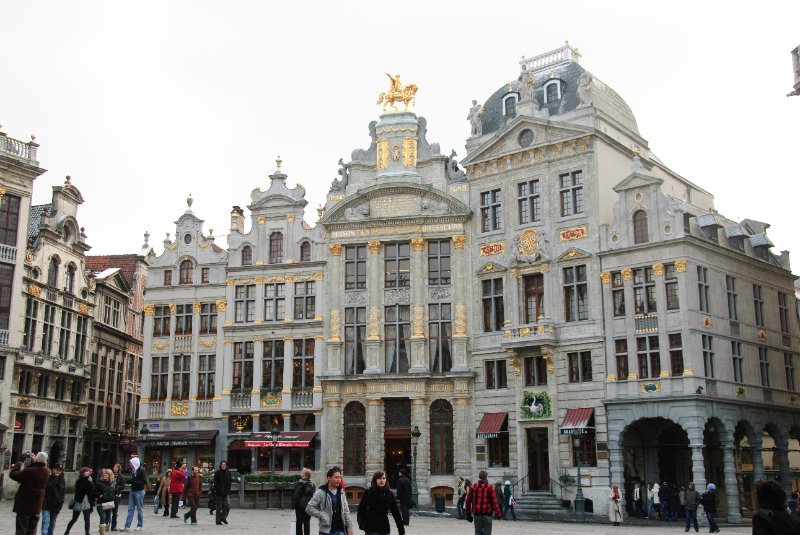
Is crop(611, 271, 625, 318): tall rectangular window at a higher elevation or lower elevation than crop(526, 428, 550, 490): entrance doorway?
higher

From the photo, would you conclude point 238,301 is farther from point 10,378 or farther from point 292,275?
point 10,378

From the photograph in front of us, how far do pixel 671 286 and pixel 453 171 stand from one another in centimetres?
1389

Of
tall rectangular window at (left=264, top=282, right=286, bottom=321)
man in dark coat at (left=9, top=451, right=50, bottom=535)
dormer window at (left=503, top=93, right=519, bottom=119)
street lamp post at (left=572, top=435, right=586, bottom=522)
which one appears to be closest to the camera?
man in dark coat at (left=9, top=451, right=50, bottom=535)

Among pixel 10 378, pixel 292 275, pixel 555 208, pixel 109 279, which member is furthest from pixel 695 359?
pixel 109 279

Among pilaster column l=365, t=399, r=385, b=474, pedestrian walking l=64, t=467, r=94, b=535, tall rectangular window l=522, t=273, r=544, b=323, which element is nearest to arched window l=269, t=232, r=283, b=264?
pilaster column l=365, t=399, r=385, b=474

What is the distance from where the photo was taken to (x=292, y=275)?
50.2m

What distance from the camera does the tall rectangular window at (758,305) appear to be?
4506 centimetres

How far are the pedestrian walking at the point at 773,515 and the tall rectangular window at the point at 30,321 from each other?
44.7 m

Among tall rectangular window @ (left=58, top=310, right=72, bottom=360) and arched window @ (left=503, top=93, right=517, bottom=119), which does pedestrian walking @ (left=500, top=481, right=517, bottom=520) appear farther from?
tall rectangular window @ (left=58, top=310, right=72, bottom=360)

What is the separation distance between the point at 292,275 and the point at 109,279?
51.1 ft

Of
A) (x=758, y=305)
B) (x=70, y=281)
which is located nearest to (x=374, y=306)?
(x=70, y=281)

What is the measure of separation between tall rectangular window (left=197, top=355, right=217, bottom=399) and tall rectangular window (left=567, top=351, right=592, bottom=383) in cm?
1901

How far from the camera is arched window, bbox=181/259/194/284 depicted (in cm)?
5166

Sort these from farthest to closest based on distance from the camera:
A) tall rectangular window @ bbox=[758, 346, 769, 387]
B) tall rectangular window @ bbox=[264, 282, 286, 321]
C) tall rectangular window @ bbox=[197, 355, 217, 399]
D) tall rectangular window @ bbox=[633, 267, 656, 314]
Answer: tall rectangular window @ bbox=[264, 282, 286, 321] → tall rectangular window @ bbox=[197, 355, 217, 399] → tall rectangular window @ bbox=[758, 346, 769, 387] → tall rectangular window @ bbox=[633, 267, 656, 314]
